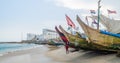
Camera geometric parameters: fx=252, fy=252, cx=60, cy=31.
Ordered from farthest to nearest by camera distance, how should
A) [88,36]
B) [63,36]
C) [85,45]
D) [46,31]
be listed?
[46,31]
[63,36]
[85,45]
[88,36]

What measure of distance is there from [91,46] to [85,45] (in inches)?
43.0

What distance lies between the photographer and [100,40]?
2191 centimetres

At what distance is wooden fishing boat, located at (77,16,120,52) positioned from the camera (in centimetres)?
2127

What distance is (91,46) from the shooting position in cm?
2255

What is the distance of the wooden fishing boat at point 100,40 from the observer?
21.3 metres

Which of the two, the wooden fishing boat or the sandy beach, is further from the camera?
the wooden fishing boat

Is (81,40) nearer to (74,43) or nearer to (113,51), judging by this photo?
(74,43)

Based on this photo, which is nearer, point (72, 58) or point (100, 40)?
point (100, 40)

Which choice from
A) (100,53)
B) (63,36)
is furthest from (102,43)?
(63,36)

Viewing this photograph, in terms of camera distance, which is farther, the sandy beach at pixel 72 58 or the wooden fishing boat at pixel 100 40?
the wooden fishing boat at pixel 100 40

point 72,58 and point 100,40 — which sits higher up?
point 100,40

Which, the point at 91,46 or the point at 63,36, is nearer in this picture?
the point at 91,46

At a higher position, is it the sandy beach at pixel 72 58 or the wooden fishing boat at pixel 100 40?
the wooden fishing boat at pixel 100 40

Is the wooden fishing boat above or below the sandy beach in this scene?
above
